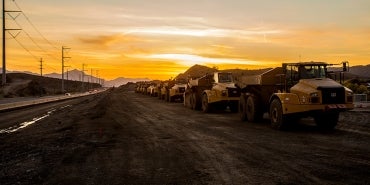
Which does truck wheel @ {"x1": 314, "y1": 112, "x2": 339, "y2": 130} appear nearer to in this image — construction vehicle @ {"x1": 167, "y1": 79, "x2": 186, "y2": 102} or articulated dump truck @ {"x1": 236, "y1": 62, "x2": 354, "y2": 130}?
articulated dump truck @ {"x1": 236, "y1": 62, "x2": 354, "y2": 130}

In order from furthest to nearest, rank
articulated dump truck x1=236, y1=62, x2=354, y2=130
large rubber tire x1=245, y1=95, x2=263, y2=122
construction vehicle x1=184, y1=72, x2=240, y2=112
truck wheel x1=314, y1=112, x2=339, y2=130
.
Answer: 1. construction vehicle x1=184, y1=72, x2=240, y2=112
2. large rubber tire x1=245, y1=95, x2=263, y2=122
3. truck wheel x1=314, y1=112, x2=339, y2=130
4. articulated dump truck x1=236, y1=62, x2=354, y2=130

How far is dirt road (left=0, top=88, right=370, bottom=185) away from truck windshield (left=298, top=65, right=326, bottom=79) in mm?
1893

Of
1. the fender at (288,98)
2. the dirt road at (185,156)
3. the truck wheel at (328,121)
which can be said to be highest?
the fender at (288,98)

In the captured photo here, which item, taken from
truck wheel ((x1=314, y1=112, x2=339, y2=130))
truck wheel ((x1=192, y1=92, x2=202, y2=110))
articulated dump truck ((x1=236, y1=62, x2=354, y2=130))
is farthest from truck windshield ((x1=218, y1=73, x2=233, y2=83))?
truck wheel ((x1=314, y1=112, x2=339, y2=130))

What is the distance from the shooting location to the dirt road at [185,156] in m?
7.30

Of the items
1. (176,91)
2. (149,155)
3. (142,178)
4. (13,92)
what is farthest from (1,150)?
(13,92)

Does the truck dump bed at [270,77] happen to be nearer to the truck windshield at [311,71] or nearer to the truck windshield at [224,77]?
the truck windshield at [311,71]

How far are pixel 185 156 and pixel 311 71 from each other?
7577mm

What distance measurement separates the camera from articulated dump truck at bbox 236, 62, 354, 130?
553 inches

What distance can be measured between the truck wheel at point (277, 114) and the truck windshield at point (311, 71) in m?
1.24

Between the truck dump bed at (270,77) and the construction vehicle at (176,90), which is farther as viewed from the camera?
the construction vehicle at (176,90)

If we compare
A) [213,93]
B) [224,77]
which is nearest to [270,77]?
[213,93]

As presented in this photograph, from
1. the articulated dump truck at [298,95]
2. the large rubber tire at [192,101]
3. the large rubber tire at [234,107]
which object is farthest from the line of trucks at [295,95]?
the large rubber tire at [192,101]

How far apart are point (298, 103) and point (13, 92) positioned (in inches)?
2503
